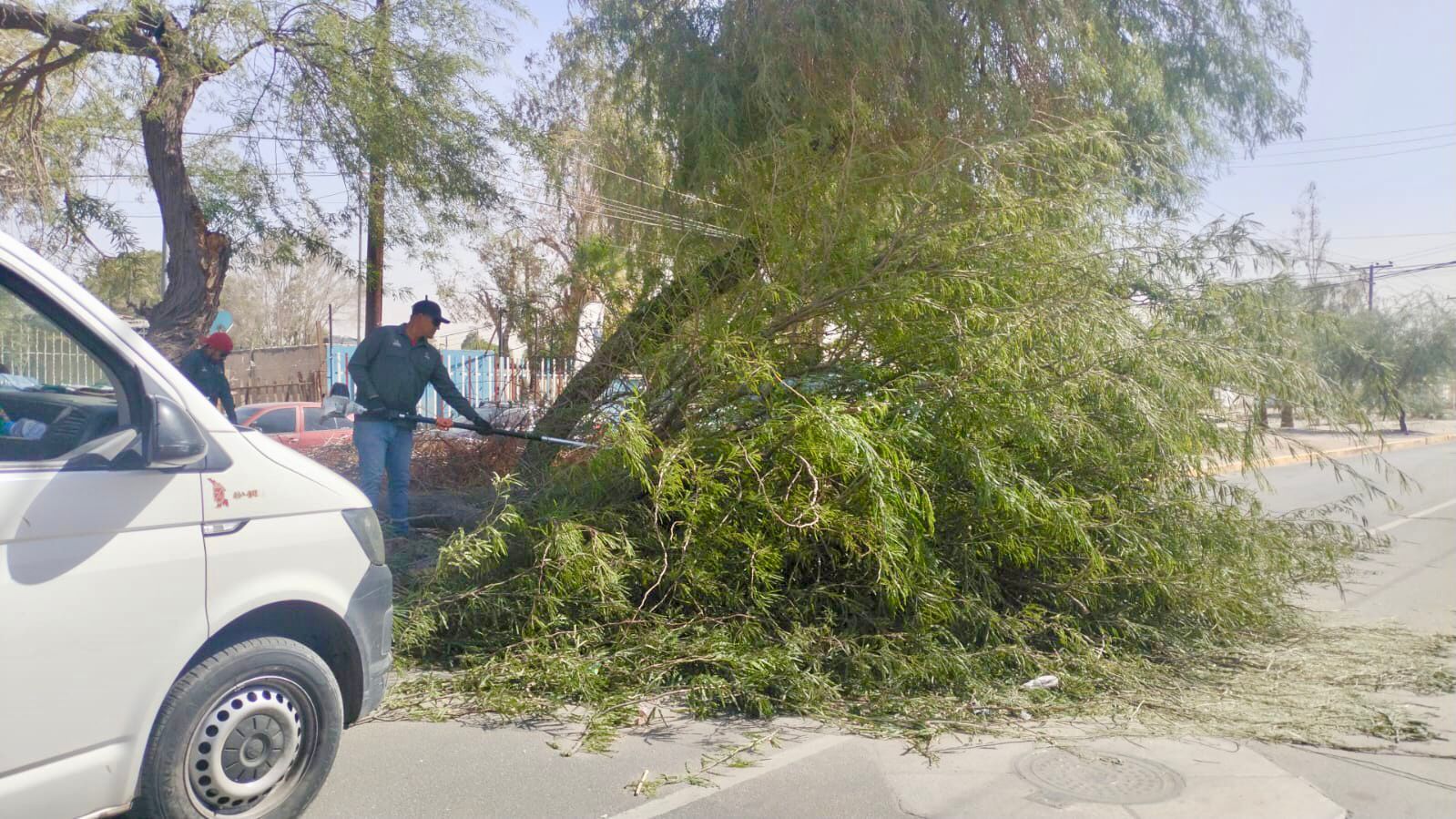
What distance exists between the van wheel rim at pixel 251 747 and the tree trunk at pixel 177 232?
21.5ft

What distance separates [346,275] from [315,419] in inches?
129

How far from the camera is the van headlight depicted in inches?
153

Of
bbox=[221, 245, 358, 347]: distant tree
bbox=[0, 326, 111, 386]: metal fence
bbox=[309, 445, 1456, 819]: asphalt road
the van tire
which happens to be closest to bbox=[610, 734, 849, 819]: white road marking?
bbox=[309, 445, 1456, 819]: asphalt road

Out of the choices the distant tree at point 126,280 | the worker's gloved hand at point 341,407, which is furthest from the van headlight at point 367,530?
the distant tree at point 126,280

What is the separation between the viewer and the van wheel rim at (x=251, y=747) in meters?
3.37

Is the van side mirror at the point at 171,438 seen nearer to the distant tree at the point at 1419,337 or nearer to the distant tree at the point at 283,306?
the distant tree at the point at 1419,337

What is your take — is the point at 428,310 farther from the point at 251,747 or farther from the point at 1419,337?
the point at 1419,337

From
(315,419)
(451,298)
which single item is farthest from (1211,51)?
(315,419)

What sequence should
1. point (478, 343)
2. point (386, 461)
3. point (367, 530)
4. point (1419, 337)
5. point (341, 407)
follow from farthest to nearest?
point (1419, 337), point (478, 343), point (341, 407), point (386, 461), point (367, 530)

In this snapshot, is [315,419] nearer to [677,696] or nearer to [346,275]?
[346,275]

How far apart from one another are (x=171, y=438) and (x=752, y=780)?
102 inches

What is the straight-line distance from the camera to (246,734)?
3.49m

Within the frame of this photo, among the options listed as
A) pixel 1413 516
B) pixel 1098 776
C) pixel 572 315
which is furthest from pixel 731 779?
pixel 1413 516

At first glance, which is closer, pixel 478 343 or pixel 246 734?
pixel 246 734
